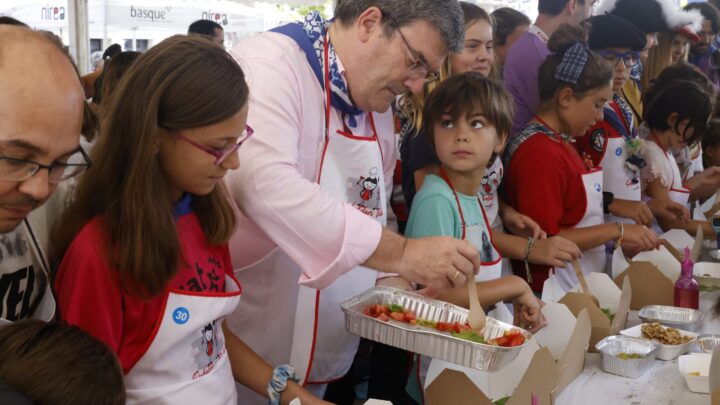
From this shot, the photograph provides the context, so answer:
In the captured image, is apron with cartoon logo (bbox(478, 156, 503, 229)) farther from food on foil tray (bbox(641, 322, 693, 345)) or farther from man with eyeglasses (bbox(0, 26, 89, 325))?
man with eyeglasses (bbox(0, 26, 89, 325))

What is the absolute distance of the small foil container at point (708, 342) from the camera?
215 centimetres

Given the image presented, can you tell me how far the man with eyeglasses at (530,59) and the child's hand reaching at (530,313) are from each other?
3.61ft

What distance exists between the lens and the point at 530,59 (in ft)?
10.9

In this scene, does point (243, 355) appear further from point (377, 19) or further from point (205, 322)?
point (377, 19)

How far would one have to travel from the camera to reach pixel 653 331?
2.20 meters

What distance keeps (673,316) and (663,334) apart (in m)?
0.23

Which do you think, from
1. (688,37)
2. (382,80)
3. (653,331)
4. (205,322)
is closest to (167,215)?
(205,322)

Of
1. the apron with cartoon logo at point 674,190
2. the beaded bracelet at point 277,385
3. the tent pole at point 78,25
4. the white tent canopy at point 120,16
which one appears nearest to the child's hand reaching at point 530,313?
the beaded bracelet at point 277,385

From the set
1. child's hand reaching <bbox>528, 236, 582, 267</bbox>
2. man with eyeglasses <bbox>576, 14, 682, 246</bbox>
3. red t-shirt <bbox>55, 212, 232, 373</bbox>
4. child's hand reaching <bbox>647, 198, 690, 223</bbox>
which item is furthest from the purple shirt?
red t-shirt <bbox>55, 212, 232, 373</bbox>

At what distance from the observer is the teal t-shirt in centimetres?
224

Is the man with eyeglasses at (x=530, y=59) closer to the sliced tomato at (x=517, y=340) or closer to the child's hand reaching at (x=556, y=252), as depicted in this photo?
the child's hand reaching at (x=556, y=252)

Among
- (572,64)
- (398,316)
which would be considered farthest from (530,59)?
(398,316)

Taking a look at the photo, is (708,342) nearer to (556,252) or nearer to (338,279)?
(556,252)

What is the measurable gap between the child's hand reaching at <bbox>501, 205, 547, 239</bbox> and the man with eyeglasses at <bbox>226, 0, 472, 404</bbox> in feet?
2.63
